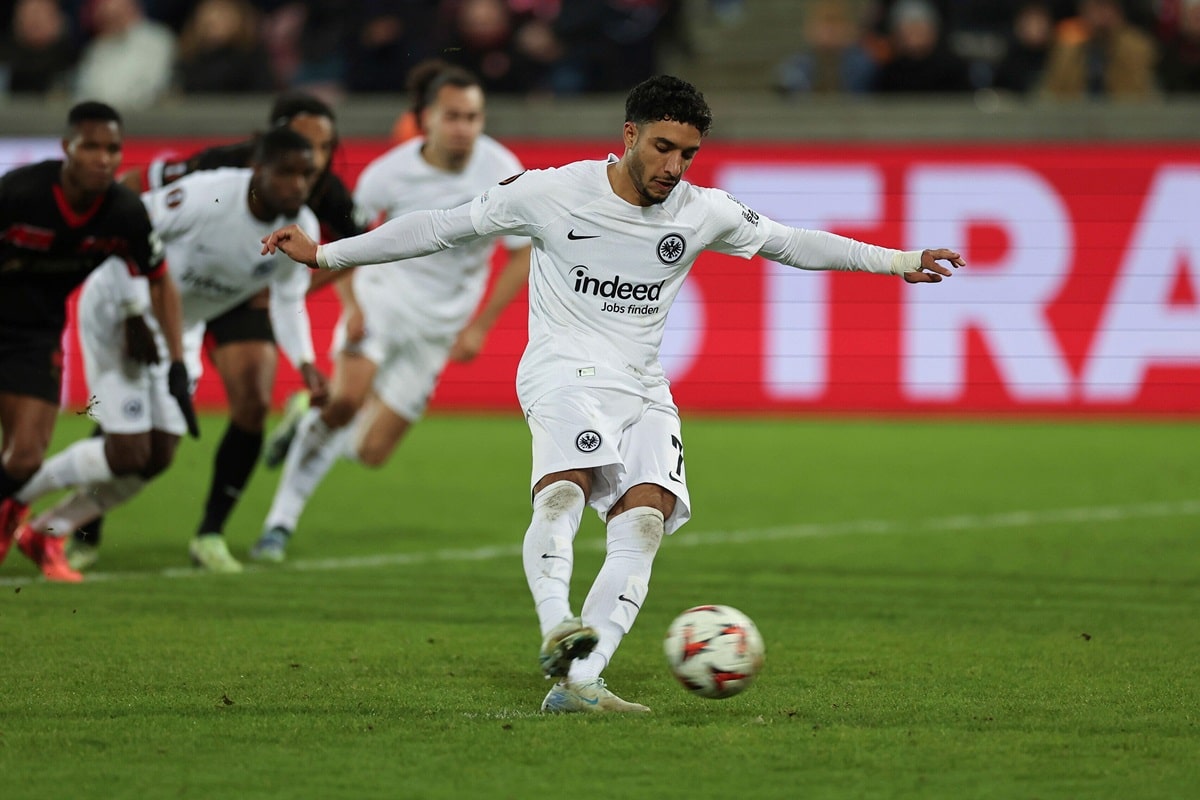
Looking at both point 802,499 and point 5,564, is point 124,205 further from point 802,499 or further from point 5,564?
point 802,499

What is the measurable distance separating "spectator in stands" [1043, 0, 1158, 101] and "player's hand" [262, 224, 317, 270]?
11.3 meters

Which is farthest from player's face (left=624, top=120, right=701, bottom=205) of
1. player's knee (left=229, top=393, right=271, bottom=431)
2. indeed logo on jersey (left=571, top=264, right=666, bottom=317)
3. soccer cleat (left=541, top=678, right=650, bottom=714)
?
player's knee (left=229, top=393, right=271, bottom=431)

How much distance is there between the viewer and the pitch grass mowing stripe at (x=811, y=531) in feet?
27.5

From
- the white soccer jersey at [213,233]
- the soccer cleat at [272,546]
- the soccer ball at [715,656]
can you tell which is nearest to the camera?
the soccer ball at [715,656]

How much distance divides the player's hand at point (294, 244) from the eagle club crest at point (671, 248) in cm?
104

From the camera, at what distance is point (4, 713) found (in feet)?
16.9

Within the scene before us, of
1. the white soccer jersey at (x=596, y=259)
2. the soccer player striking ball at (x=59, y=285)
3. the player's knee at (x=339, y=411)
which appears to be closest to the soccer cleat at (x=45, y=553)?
the soccer player striking ball at (x=59, y=285)

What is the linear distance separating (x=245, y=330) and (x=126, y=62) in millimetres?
8248

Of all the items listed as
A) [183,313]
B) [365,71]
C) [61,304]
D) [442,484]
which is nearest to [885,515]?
[442,484]

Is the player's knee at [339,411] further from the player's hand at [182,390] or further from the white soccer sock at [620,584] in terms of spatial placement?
the white soccer sock at [620,584]

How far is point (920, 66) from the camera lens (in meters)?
15.6

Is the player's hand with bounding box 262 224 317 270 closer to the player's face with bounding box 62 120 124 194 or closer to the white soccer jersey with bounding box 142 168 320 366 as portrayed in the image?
the player's face with bounding box 62 120 124 194

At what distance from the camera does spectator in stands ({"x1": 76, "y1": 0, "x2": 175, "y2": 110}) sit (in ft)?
52.5

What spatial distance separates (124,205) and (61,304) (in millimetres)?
744
